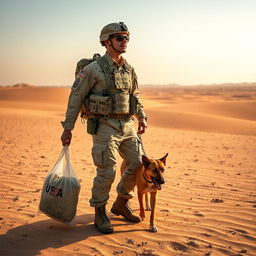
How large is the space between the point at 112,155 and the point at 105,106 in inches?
24.6

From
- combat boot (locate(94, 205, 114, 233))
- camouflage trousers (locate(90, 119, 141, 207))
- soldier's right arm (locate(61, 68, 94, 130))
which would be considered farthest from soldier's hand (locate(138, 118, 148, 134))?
combat boot (locate(94, 205, 114, 233))

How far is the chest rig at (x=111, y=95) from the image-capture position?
392 centimetres

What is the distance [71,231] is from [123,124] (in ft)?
5.16

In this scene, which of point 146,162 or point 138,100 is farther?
point 138,100

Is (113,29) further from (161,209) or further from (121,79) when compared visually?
(161,209)

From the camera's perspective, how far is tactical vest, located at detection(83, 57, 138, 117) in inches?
154

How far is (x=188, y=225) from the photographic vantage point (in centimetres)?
426

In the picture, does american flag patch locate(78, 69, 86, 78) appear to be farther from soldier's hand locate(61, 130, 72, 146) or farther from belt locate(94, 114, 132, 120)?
soldier's hand locate(61, 130, 72, 146)

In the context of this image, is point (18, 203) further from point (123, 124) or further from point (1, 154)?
point (1, 154)

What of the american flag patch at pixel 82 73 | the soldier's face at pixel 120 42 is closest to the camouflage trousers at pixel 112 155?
the american flag patch at pixel 82 73

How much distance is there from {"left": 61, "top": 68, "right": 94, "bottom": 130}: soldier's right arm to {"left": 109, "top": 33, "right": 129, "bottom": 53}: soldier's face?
0.51 metres

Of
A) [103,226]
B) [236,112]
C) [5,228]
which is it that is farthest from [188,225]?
[236,112]

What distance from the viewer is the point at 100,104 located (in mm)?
3912

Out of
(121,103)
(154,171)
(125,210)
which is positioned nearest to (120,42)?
(121,103)
